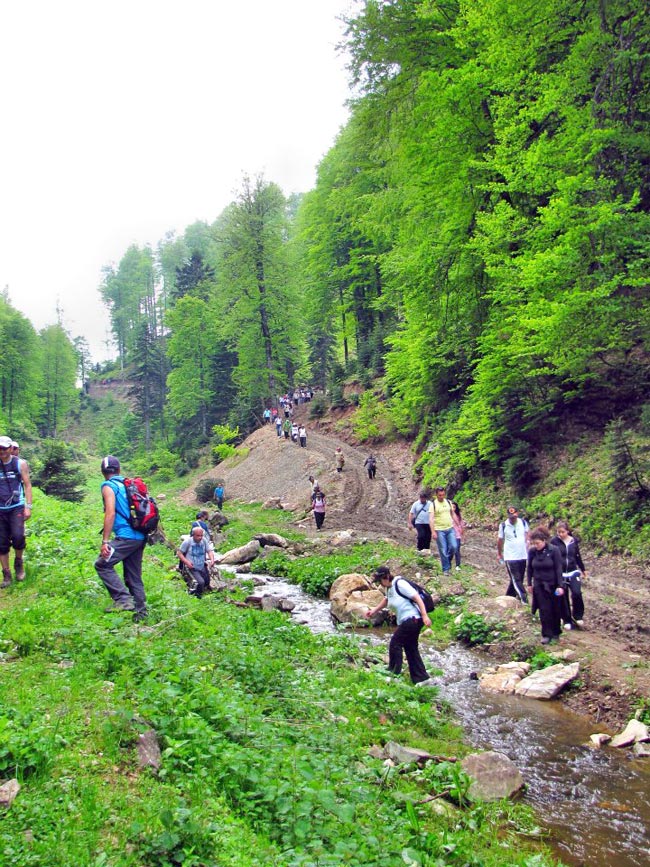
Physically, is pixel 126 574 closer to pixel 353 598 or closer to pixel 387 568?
pixel 387 568

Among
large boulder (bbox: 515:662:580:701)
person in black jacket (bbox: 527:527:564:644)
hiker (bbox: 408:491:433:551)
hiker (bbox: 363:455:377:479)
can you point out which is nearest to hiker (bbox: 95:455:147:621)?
large boulder (bbox: 515:662:580:701)

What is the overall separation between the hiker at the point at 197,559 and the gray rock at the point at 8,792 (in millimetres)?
7681

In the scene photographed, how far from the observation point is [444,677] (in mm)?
8367

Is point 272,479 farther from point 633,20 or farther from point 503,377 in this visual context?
point 633,20

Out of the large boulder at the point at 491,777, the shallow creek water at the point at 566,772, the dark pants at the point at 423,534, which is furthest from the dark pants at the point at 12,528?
the dark pants at the point at 423,534

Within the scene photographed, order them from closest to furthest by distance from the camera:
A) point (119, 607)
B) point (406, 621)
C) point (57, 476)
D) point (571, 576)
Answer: point (119, 607), point (406, 621), point (571, 576), point (57, 476)

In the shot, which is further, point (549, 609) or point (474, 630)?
point (474, 630)

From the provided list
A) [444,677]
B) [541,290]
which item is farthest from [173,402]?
[444,677]

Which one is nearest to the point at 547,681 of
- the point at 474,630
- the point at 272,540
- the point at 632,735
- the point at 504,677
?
the point at 504,677

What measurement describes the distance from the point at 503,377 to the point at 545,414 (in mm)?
1766

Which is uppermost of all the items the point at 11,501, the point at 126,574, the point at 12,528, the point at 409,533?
the point at 11,501

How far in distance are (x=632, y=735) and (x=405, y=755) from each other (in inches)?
110

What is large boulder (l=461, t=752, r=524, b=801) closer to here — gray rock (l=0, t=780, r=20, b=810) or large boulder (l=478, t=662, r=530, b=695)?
large boulder (l=478, t=662, r=530, b=695)

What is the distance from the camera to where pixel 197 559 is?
11.2m
